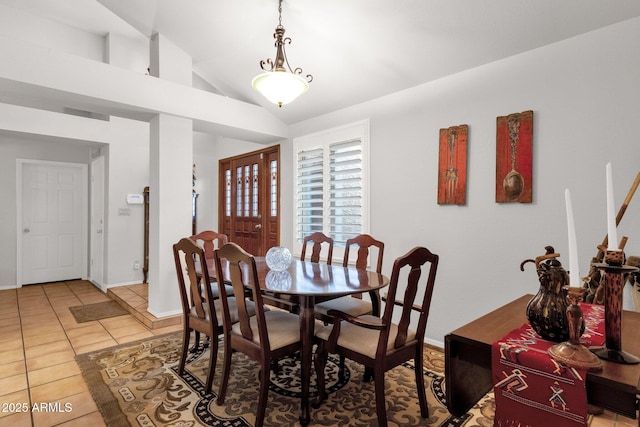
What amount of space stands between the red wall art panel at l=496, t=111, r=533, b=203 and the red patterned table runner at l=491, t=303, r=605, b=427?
5.19 feet

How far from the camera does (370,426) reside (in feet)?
6.01

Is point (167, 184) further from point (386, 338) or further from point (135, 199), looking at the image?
point (386, 338)

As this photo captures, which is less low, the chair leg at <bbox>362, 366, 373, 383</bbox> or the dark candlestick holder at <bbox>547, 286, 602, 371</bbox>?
the dark candlestick holder at <bbox>547, 286, 602, 371</bbox>

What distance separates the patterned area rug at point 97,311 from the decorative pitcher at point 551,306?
14.2 ft

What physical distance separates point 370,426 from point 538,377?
1.24 meters

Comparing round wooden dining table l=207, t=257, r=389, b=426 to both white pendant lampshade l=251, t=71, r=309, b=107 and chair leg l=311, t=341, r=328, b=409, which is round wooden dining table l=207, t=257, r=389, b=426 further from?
white pendant lampshade l=251, t=71, r=309, b=107

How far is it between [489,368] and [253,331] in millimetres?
1344

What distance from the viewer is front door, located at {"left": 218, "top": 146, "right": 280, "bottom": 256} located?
4828mm

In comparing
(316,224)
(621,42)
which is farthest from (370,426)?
(621,42)

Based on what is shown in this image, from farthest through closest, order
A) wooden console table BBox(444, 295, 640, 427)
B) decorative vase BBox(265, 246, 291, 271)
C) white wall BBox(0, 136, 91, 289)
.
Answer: white wall BBox(0, 136, 91, 289), decorative vase BBox(265, 246, 291, 271), wooden console table BBox(444, 295, 640, 427)

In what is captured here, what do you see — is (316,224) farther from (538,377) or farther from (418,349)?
(538,377)

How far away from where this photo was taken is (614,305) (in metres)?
0.92

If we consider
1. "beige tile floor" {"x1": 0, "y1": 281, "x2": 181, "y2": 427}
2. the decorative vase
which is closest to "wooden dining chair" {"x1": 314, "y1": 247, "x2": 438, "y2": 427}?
the decorative vase

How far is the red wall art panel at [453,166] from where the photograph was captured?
2.71 meters
